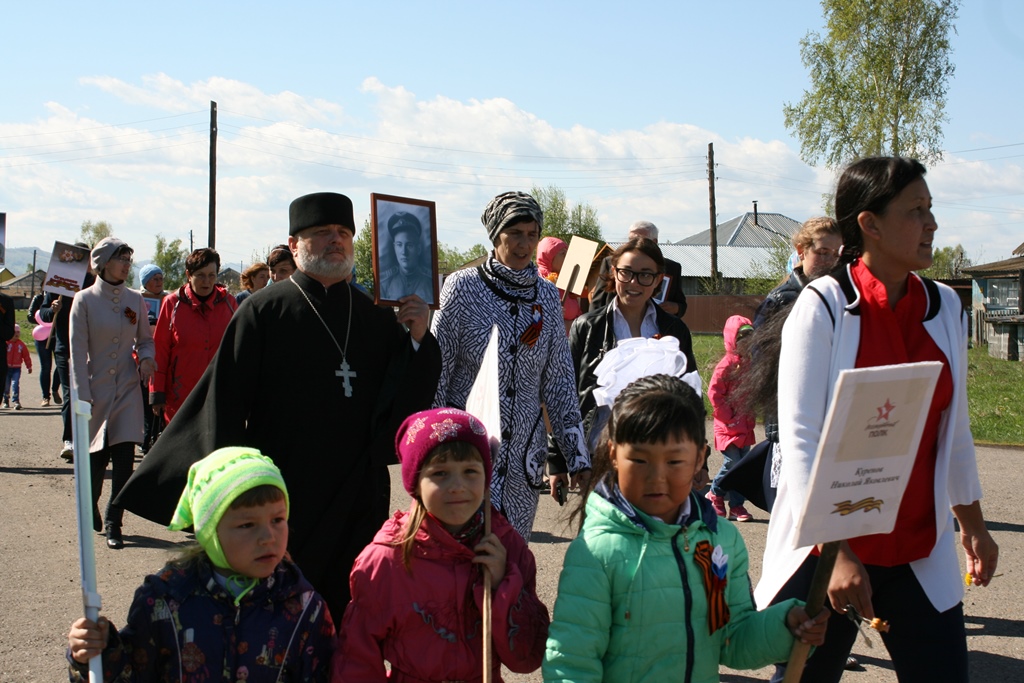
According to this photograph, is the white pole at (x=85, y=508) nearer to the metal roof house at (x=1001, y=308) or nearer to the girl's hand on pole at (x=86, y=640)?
the girl's hand on pole at (x=86, y=640)

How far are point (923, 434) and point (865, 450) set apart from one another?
628 mm

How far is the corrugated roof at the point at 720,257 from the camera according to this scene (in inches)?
2894

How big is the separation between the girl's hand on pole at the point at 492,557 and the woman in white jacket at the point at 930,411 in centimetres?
78

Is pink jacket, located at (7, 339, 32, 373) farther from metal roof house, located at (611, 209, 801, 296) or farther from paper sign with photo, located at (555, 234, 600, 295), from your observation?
metal roof house, located at (611, 209, 801, 296)

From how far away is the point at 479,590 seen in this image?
9.97ft

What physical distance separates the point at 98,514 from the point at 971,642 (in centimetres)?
583

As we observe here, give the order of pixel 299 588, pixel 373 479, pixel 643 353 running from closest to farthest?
1. pixel 299 588
2. pixel 643 353
3. pixel 373 479

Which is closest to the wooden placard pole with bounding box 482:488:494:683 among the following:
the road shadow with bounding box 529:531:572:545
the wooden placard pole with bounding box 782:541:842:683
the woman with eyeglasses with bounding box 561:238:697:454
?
the wooden placard pole with bounding box 782:541:842:683

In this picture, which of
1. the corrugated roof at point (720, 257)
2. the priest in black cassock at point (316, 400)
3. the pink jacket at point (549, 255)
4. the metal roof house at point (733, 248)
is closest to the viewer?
the priest in black cassock at point (316, 400)

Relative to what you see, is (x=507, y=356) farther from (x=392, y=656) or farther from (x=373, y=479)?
(x=392, y=656)

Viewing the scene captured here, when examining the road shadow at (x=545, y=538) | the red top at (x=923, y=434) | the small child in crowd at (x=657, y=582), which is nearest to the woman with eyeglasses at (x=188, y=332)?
the road shadow at (x=545, y=538)

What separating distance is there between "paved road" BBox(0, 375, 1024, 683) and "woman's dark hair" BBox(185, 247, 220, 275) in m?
1.93

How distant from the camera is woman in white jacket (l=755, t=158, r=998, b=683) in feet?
9.41

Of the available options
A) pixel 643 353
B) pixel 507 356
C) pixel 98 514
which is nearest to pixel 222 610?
pixel 643 353
